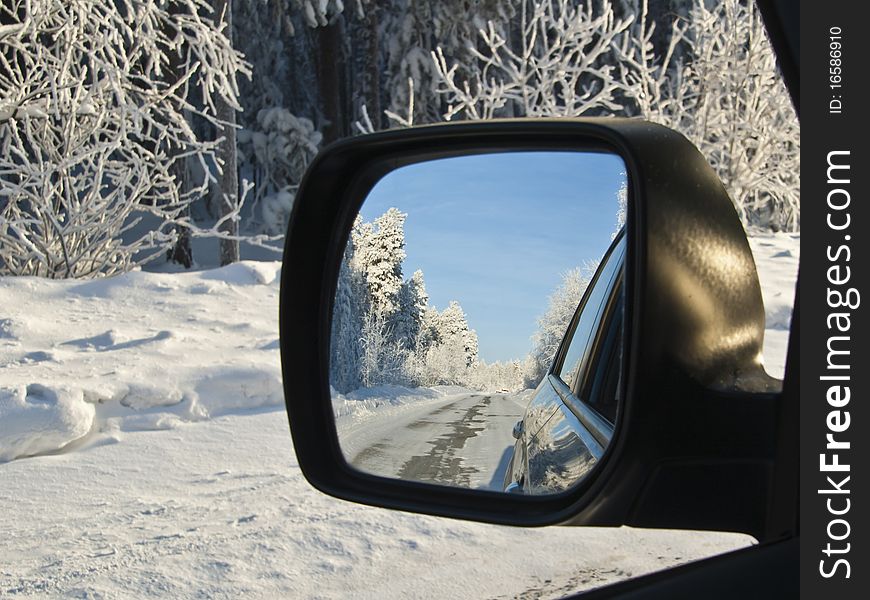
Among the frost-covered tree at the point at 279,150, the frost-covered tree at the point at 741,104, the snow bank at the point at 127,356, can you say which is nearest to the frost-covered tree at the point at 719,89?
the frost-covered tree at the point at 741,104

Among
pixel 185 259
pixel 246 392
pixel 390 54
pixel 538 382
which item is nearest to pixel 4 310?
pixel 246 392

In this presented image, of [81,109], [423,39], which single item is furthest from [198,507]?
[423,39]

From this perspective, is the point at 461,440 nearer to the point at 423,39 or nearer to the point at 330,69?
the point at 423,39

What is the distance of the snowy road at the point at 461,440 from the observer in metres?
1.29

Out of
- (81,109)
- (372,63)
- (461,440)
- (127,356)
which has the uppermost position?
(372,63)

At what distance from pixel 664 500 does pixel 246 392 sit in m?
4.14

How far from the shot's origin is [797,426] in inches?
41.3

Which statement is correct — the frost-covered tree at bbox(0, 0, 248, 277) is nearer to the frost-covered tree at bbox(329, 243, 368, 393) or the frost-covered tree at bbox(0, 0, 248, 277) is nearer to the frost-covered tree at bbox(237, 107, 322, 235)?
the frost-covered tree at bbox(329, 243, 368, 393)

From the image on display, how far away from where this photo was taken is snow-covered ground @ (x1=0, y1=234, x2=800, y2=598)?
249 centimetres

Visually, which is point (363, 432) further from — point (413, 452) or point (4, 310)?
point (4, 310)

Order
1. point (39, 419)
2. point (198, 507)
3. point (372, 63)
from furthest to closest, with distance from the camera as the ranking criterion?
point (372, 63)
point (39, 419)
point (198, 507)

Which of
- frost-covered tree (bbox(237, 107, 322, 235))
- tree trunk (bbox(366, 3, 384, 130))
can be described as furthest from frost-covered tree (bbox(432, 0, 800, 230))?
frost-covered tree (bbox(237, 107, 322, 235))

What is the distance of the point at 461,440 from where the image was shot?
1.33m

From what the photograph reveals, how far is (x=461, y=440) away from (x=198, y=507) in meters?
2.16
